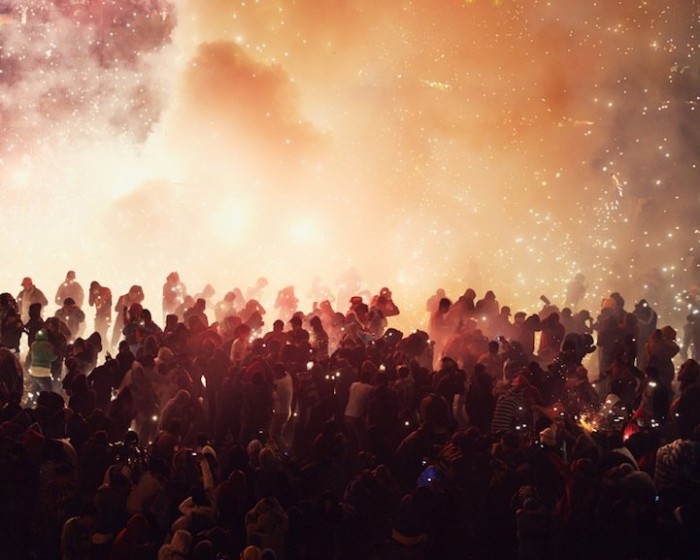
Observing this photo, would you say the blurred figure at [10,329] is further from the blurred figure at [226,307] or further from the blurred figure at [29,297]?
the blurred figure at [226,307]

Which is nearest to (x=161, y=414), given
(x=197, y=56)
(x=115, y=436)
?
(x=115, y=436)

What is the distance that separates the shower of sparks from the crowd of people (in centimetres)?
905

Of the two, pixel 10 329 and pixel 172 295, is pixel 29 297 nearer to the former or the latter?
pixel 10 329

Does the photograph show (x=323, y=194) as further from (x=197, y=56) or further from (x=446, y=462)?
(x=446, y=462)

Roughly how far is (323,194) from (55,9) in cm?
1692

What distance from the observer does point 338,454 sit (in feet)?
24.6

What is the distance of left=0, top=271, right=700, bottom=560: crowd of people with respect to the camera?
6.39m

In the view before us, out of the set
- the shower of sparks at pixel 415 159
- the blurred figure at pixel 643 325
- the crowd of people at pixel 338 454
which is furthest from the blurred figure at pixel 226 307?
the blurred figure at pixel 643 325

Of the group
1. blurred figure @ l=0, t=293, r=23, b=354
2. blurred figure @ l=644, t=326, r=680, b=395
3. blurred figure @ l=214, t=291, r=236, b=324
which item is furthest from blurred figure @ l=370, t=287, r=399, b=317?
blurred figure @ l=0, t=293, r=23, b=354

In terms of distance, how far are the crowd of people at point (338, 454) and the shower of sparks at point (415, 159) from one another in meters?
9.05

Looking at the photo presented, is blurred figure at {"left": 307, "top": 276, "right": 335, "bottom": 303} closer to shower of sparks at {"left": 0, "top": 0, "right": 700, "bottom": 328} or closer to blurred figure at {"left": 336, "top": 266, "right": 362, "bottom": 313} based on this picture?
blurred figure at {"left": 336, "top": 266, "right": 362, "bottom": 313}

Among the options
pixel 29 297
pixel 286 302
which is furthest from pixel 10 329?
pixel 286 302

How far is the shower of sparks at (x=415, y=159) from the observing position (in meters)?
19.7

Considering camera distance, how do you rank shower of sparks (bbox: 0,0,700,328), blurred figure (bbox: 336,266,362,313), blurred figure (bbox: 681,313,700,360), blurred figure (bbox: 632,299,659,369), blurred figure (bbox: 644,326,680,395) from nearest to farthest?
1. blurred figure (bbox: 644,326,680,395)
2. blurred figure (bbox: 632,299,659,369)
3. blurred figure (bbox: 681,313,700,360)
4. blurred figure (bbox: 336,266,362,313)
5. shower of sparks (bbox: 0,0,700,328)
